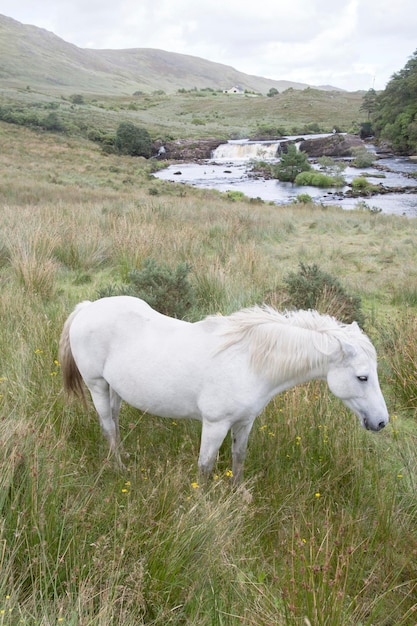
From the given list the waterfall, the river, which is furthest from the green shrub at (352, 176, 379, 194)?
the waterfall

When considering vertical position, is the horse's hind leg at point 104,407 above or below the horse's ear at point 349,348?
below

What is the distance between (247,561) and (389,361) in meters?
3.12

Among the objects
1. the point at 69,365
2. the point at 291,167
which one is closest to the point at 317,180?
the point at 291,167

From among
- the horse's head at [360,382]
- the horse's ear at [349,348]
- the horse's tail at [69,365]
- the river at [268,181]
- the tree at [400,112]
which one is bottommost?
the river at [268,181]

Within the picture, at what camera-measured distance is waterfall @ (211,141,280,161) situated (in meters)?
44.6

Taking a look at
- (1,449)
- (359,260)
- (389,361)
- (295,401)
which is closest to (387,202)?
(359,260)

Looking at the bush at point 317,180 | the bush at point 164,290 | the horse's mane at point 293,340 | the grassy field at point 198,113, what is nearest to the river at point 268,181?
the bush at point 317,180

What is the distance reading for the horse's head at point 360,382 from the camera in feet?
8.00

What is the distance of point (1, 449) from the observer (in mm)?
2203

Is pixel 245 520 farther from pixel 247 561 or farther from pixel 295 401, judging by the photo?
pixel 295 401

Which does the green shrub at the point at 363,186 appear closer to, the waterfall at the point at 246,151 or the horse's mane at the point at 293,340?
the waterfall at the point at 246,151

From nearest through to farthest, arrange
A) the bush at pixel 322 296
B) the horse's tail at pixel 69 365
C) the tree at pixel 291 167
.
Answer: the horse's tail at pixel 69 365, the bush at pixel 322 296, the tree at pixel 291 167

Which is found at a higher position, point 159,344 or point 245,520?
point 159,344

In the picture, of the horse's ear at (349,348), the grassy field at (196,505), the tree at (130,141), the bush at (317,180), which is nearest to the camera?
the grassy field at (196,505)
